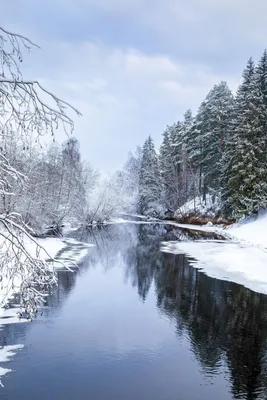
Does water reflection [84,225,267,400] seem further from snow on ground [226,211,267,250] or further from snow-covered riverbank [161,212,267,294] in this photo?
snow on ground [226,211,267,250]

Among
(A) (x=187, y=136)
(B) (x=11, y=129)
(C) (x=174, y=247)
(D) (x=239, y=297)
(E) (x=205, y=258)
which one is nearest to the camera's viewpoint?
(B) (x=11, y=129)

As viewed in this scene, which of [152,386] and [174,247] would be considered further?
[174,247]

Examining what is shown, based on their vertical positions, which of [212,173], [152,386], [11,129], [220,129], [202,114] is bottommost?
[152,386]

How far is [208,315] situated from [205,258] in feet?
36.9

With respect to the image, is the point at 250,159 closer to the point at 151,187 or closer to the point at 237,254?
the point at 237,254

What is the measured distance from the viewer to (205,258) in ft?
78.1

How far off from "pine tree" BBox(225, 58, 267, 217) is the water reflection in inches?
Answer: 687

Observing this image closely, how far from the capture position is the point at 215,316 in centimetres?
1267

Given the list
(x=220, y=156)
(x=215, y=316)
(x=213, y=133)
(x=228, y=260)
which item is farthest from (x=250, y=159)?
(x=215, y=316)

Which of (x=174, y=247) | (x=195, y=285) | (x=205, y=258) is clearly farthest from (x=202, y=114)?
(x=195, y=285)

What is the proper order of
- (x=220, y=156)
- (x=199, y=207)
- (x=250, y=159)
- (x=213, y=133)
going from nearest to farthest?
(x=250, y=159) < (x=220, y=156) < (x=213, y=133) < (x=199, y=207)

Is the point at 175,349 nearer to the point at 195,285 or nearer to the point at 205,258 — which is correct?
the point at 195,285

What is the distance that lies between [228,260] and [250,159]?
1750 cm

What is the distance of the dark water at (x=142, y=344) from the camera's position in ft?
25.9
